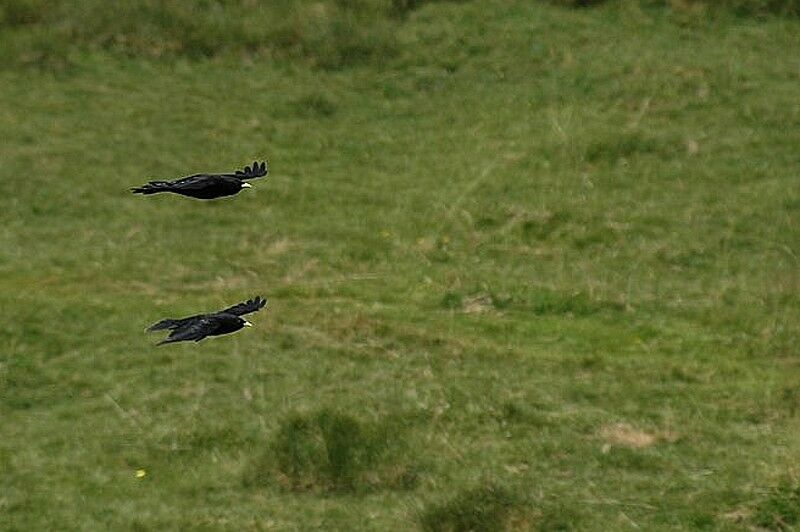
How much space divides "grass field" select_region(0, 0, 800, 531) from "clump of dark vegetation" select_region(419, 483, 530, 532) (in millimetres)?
17

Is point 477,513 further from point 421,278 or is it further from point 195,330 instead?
point 421,278

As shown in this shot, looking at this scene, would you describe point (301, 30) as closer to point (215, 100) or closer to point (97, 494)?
point (215, 100)

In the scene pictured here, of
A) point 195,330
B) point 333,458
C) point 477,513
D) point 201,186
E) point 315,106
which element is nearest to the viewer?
point 201,186

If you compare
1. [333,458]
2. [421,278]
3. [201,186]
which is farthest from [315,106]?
[201,186]

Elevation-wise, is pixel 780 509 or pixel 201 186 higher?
pixel 201 186

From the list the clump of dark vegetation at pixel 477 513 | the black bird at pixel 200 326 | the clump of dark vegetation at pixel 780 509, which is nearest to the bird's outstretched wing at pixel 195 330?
the black bird at pixel 200 326

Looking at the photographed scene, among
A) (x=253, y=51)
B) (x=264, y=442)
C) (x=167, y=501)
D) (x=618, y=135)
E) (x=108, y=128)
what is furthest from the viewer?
(x=253, y=51)

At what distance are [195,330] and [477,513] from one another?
3.61 meters

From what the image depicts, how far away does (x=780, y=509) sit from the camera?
854 centimetres

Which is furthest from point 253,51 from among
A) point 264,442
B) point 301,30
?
point 264,442

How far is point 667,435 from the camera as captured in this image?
32.3 ft

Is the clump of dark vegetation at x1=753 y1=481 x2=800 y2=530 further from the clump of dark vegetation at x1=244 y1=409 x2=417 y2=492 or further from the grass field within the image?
the clump of dark vegetation at x1=244 y1=409 x2=417 y2=492

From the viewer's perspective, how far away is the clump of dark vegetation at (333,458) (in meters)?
9.30

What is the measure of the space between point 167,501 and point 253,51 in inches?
389
